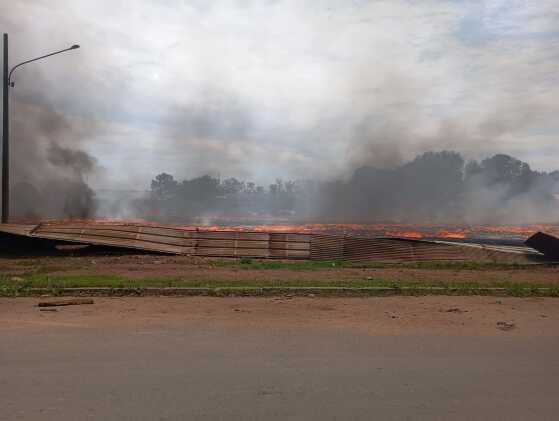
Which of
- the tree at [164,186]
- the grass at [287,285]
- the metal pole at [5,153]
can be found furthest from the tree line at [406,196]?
the grass at [287,285]

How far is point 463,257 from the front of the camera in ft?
46.3

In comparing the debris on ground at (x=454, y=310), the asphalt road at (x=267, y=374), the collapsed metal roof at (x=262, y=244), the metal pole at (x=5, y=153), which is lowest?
the asphalt road at (x=267, y=374)

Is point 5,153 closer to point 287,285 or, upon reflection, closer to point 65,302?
point 65,302

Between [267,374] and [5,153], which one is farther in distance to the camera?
[5,153]

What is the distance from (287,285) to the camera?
909cm

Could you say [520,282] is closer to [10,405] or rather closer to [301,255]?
[301,255]

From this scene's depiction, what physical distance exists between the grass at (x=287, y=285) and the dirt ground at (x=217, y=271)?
1.98 feet

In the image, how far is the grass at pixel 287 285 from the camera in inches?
339

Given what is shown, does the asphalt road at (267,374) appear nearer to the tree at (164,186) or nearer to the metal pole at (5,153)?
the metal pole at (5,153)

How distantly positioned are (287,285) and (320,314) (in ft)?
7.12

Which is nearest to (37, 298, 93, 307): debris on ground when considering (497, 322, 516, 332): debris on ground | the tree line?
(497, 322, 516, 332): debris on ground

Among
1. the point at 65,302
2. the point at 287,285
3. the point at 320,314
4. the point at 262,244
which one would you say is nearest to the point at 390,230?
the point at 262,244

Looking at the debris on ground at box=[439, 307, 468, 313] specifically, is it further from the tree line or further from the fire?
the tree line

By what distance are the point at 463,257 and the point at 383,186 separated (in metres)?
34.0
